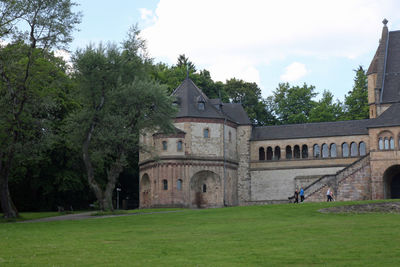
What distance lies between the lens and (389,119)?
58375 mm

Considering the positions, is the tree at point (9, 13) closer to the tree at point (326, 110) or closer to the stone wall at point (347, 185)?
the stone wall at point (347, 185)

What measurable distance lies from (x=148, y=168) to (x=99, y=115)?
20.7 metres

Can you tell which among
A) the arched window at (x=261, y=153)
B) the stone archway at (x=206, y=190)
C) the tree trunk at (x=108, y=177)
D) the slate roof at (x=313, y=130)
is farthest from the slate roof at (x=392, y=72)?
the tree trunk at (x=108, y=177)

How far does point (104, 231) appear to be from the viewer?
29922mm

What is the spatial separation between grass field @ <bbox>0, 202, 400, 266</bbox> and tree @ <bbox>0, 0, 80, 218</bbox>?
942 cm

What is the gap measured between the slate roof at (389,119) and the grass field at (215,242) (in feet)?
76.8

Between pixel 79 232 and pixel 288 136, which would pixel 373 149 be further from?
pixel 79 232

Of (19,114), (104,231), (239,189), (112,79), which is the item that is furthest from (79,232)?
(239,189)

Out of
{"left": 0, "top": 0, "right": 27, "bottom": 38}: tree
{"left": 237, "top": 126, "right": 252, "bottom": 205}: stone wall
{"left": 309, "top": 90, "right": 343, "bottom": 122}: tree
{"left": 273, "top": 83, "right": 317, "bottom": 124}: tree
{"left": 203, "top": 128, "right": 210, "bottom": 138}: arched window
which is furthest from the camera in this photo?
{"left": 273, "top": 83, "right": 317, "bottom": 124}: tree

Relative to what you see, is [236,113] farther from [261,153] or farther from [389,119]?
[389,119]

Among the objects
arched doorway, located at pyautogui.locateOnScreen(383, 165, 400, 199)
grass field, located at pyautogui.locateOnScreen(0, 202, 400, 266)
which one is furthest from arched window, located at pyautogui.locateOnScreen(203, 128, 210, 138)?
grass field, located at pyautogui.locateOnScreen(0, 202, 400, 266)

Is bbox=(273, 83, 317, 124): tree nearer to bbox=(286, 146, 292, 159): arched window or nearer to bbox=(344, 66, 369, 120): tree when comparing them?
bbox=(344, 66, 369, 120): tree

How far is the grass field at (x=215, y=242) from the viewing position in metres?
18.4

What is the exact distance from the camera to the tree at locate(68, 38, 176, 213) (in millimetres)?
44469
